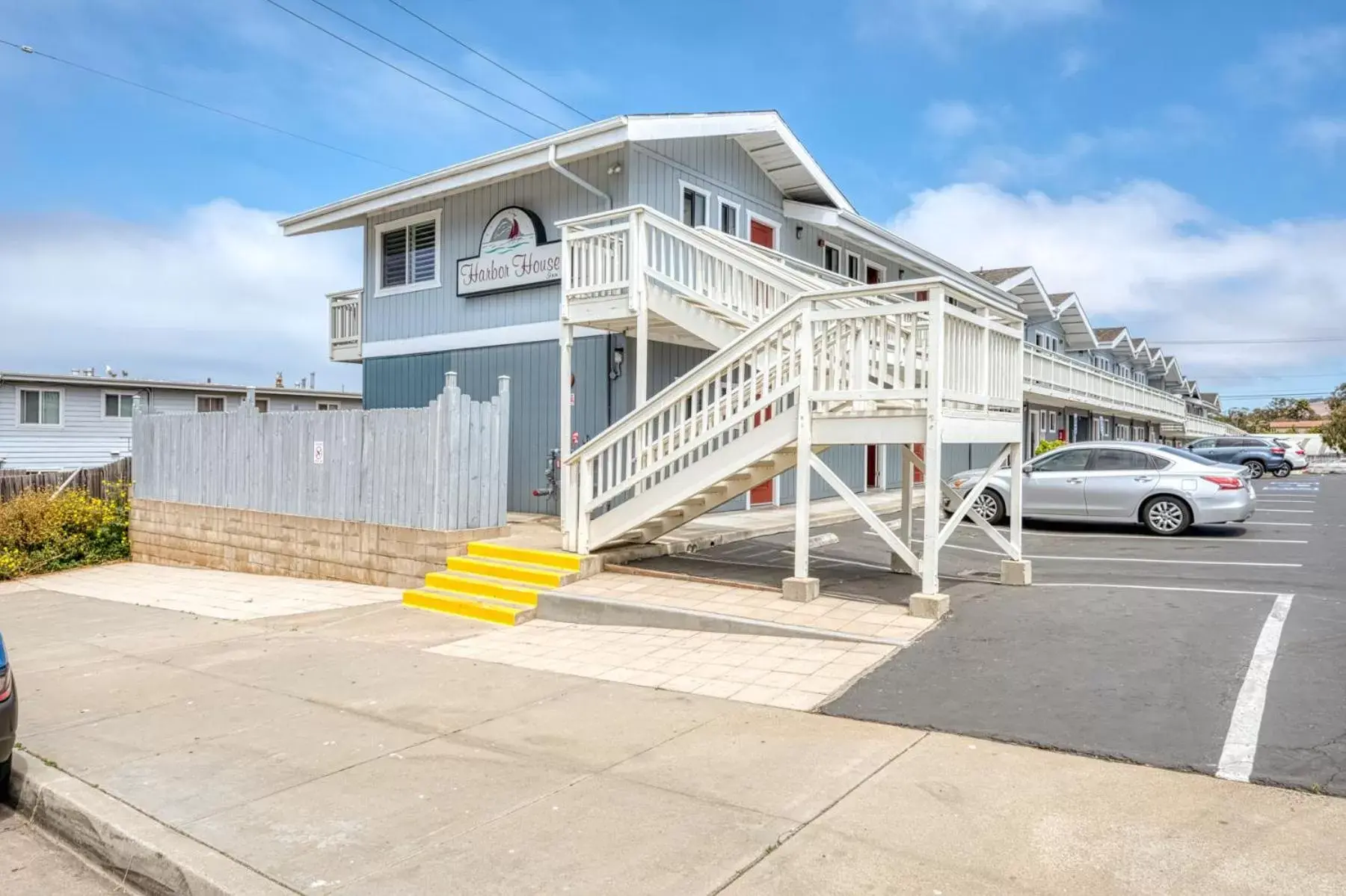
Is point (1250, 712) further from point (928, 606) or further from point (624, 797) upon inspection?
point (624, 797)

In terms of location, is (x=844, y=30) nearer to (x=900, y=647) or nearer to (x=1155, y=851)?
(x=900, y=647)

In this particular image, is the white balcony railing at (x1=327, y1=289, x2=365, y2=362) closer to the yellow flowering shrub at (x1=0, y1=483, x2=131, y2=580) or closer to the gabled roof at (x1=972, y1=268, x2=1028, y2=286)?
the yellow flowering shrub at (x1=0, y1=483, x2=131, y2=580)

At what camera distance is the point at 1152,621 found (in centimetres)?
744

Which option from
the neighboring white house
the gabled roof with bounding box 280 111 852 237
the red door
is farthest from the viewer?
the neighboring white house

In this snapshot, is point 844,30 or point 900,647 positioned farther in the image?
point 844,30

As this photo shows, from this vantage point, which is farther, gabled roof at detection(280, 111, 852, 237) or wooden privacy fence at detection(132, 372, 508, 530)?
gabled roof at detection(280, 111, 852, 237)

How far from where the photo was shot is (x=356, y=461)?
11.7 m

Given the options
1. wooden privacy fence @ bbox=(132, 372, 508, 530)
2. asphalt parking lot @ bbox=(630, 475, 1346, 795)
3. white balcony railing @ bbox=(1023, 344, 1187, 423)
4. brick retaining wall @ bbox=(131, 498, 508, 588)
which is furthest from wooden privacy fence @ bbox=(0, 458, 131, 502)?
white balcony railing @ bbox=(1023, 344, 1187, 423)

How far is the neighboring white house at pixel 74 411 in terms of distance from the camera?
24953mm

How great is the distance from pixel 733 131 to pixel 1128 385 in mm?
22450

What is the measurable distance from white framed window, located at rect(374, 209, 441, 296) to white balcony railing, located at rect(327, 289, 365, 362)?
1020 mm

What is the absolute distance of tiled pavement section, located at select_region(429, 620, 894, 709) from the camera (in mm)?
6129

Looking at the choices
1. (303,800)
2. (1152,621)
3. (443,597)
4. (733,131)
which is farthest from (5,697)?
(733,131)

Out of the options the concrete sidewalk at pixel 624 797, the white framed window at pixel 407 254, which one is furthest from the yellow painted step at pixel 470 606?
the white framed window at pixel 407 254
